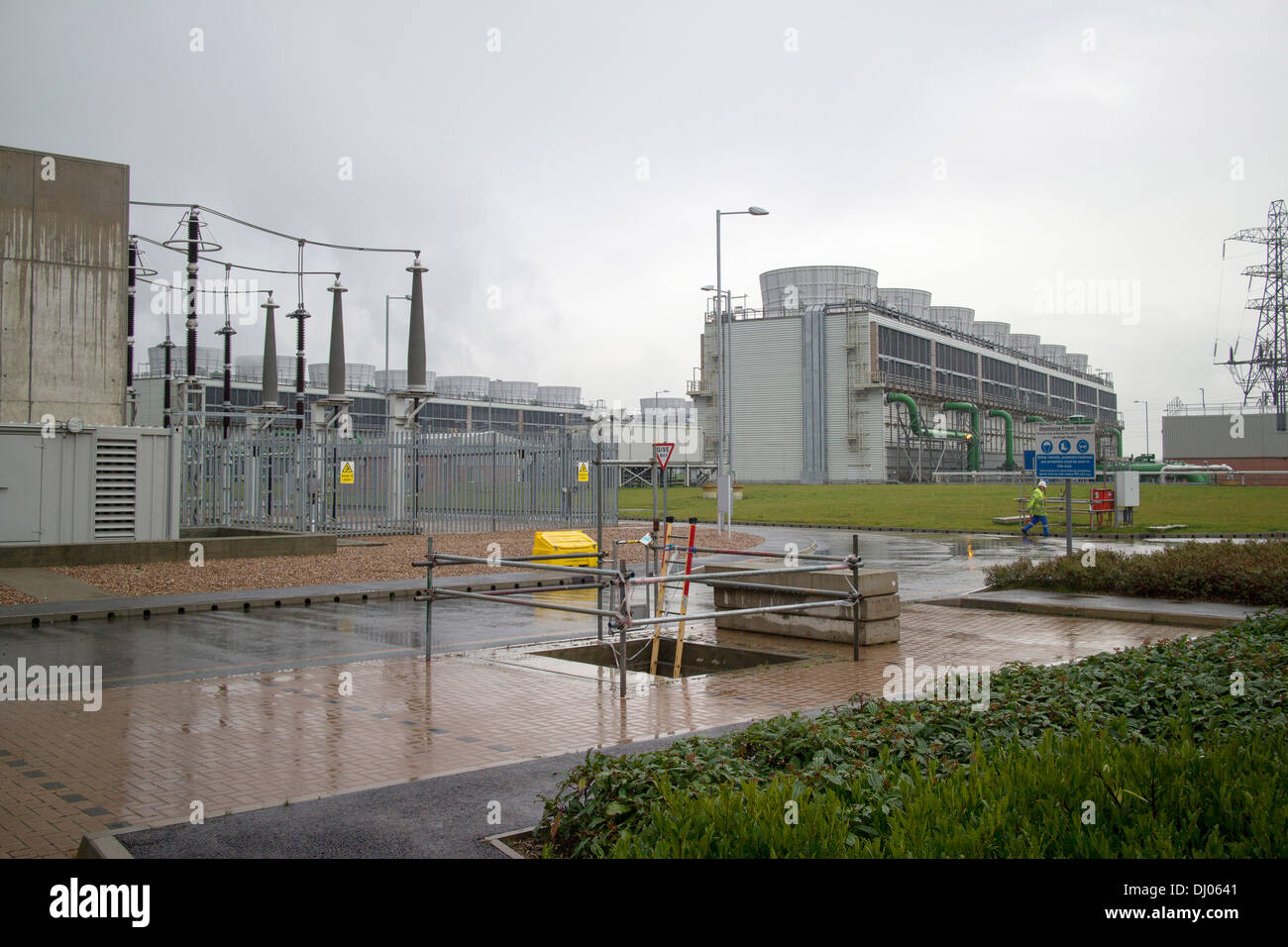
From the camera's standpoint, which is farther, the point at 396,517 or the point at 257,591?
the point at 396,517

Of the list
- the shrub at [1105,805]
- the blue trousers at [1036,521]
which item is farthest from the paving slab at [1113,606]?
the blue trousers at [1036,521]

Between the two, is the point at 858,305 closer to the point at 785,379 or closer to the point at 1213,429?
the point at 785,379

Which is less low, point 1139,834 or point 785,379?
point 785,379

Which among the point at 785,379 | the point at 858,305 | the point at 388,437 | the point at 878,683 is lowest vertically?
the point at 878,683

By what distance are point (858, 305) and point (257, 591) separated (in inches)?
2463

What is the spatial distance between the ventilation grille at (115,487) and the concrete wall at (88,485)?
2cm

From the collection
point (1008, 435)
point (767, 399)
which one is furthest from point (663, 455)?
point (1008, 435)

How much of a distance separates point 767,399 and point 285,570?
5885 cm

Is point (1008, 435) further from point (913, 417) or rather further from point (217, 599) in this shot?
point (217, 599)

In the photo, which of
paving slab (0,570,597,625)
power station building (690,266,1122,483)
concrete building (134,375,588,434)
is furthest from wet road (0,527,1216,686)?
concrete building (134,375,588,434)

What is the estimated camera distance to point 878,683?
9.52m

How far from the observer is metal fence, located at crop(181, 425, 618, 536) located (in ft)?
95.0
